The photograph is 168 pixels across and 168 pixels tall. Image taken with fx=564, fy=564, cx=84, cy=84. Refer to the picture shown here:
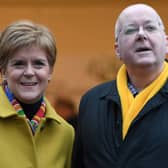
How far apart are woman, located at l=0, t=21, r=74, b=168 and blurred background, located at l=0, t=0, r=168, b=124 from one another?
141 inches

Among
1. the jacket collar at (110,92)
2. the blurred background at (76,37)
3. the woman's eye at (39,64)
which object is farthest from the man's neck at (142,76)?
the blurred background at (76,37)

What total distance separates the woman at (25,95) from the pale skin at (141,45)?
441 millimetres

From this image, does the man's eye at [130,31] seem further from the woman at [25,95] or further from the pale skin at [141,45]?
the woman at [25,95]

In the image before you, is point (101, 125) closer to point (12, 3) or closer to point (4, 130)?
point (4, 130)

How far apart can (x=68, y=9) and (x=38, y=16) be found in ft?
1.21

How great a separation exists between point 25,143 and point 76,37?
385 centimetres

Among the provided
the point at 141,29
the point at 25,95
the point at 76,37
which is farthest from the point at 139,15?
the point at 76,37

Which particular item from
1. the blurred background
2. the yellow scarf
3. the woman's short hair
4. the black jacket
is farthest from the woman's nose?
the blurred background

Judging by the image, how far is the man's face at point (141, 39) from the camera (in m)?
2.88

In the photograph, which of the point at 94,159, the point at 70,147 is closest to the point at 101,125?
the point at 94,159

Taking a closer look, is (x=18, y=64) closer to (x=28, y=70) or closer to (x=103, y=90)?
(x=28, y=70)

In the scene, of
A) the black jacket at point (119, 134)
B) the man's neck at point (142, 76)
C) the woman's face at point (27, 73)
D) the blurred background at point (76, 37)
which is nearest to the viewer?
the black jacket at point (119, 134)

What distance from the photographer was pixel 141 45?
2.88 metres

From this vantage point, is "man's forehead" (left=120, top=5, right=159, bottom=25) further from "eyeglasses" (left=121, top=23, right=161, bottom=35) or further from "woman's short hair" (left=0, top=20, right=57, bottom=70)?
"woman's short hair" (left=0, top=20, right=57, bottom=70)
